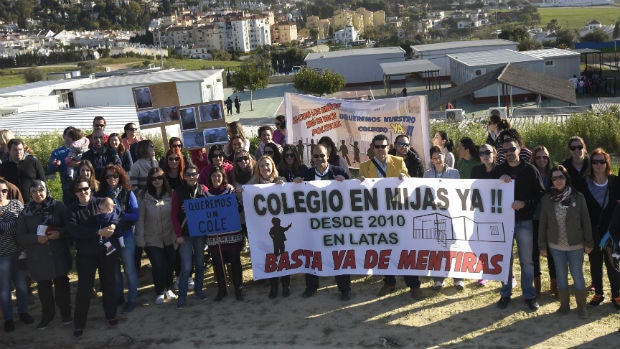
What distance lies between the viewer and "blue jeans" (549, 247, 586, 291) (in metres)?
6.23

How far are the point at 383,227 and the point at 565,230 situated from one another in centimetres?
184

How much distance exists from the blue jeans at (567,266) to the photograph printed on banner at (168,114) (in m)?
6.19

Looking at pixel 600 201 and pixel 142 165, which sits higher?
pixel 142 165

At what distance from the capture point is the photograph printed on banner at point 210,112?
A: 9.89 m

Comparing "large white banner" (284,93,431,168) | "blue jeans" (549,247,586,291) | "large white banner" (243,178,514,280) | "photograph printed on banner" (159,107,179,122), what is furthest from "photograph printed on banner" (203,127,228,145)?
"blue jeans" (549,247,586,291)

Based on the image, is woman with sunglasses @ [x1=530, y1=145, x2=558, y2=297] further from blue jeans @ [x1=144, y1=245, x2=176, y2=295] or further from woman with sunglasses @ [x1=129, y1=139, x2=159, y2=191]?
woman with sunglasses @ [x1=129, y1=139, x2=159, y2=191]

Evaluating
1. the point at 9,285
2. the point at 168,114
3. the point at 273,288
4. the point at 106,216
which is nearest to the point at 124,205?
the point at 106,216

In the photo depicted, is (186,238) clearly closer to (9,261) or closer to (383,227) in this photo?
(9,261)

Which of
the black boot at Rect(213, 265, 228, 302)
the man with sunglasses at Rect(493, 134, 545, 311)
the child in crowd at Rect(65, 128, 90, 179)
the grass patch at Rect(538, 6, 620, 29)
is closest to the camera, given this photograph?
the man with sunglasses at Rect(493, 134, 545, 311)

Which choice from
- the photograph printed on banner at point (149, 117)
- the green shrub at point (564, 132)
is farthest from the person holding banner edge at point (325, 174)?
the green shrub at point (564, 132)

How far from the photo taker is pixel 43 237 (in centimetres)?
655

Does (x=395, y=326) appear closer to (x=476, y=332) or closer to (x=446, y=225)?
(x=476, y=332)

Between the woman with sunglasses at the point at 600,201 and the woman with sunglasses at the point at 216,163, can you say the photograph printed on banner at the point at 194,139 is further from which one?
the woman with sunglasses at the point at 600,201

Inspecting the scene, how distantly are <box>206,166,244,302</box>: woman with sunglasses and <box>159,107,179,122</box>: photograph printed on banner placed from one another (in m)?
3.26
